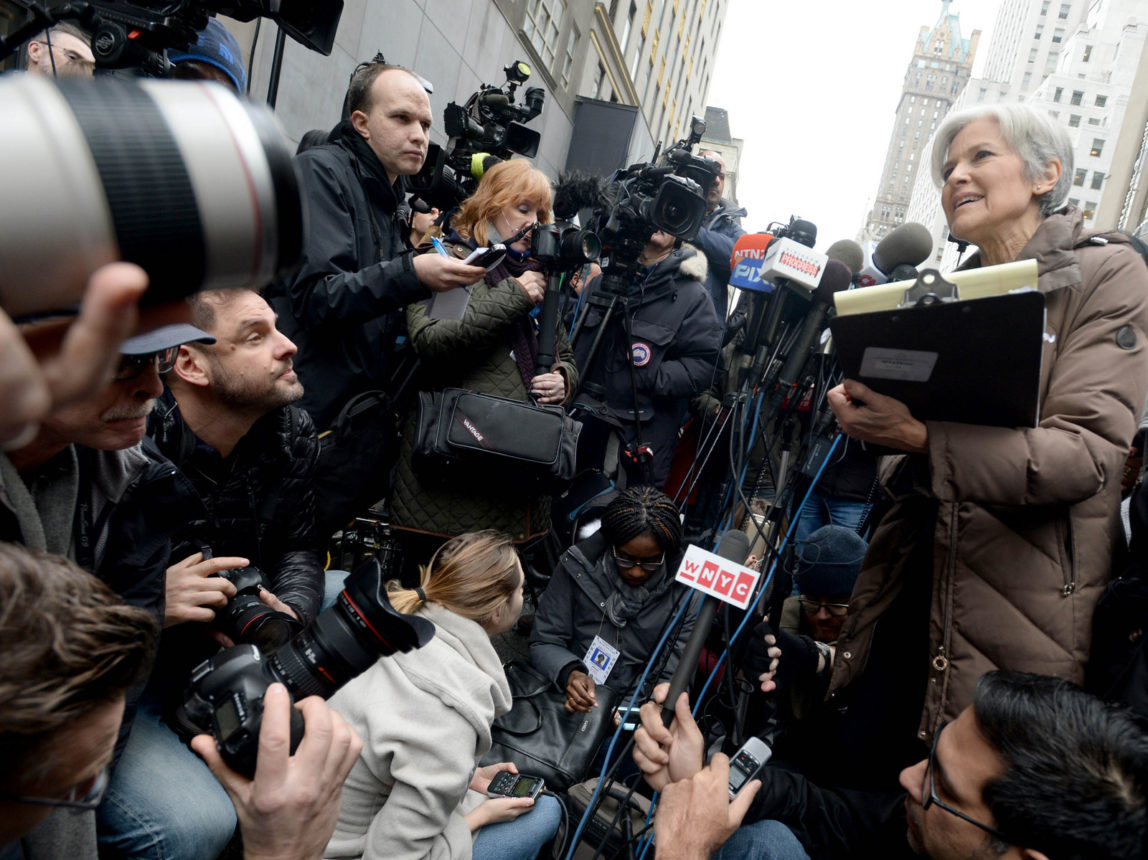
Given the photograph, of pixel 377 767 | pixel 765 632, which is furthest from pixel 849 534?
pixel 377 767

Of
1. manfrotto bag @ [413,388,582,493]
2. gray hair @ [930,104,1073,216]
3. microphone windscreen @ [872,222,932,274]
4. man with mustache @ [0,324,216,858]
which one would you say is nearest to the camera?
man with mustache @ [0,324,216,858]

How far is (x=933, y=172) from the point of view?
2055 mm

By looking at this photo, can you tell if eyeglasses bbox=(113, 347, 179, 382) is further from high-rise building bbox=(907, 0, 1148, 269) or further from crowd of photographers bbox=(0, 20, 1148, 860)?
high-rise building bbox=(907, 0, 1148, 269)

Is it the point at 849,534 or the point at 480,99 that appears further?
the point at 480,99

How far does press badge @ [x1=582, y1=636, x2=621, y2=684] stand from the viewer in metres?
2.50

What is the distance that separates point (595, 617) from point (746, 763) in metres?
1.07

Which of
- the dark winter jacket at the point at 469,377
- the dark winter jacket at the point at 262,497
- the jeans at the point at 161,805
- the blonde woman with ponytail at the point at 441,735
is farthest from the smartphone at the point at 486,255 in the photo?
the jeans at the point at 161,805

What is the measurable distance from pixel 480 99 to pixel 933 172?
229cm

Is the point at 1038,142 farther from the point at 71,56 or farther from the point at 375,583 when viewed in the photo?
the point at 71,56

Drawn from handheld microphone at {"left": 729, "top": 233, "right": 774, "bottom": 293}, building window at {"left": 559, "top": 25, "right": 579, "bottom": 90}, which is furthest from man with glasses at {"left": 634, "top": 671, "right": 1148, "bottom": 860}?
building window at {"left": 559, "top": 25, "right": 579, "bottom": 90}

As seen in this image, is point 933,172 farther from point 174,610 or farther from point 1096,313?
point 174,610

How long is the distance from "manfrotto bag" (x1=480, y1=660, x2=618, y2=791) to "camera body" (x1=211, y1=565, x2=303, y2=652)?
0.85 m

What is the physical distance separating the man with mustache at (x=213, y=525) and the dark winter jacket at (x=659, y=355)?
141 centimetres

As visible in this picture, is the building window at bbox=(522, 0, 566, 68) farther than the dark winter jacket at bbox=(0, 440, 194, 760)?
Yes
